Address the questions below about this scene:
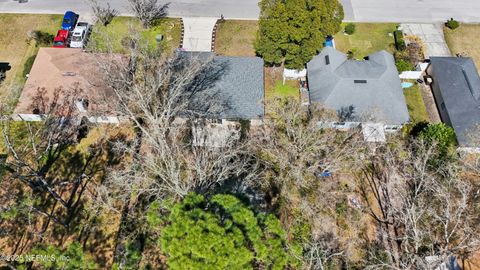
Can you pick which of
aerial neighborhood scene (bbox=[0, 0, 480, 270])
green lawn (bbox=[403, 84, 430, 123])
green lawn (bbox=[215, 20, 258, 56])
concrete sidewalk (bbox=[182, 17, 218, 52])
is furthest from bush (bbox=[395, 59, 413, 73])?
concrete sidewalk (bbox=[182, 17, 218, 52])

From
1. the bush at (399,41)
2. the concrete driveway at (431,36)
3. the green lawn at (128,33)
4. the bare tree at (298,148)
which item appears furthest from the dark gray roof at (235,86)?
the concrete driveway at (431,36)

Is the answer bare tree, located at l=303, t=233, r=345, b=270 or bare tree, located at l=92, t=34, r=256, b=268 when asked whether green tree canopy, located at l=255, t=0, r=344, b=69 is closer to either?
bare tree, located at l=92, t=34, r=256, b=268

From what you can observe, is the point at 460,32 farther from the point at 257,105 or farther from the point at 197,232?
the point at 197,232

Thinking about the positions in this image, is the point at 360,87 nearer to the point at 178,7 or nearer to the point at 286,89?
the point at 286,89

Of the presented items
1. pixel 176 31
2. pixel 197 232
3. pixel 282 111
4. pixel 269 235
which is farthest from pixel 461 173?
pixel 176 31

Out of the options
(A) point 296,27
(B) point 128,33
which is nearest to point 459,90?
(A) point 296,27

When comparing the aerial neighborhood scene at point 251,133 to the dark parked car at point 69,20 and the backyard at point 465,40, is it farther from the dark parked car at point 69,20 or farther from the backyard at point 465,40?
the dark parked car at point 69,20

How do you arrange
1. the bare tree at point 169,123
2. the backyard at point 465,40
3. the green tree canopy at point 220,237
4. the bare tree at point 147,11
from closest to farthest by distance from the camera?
the green tree canopy at point 220,237, the bare tree at point 169,123, the bare tree at point 147,11, the backyard at point 465,40
